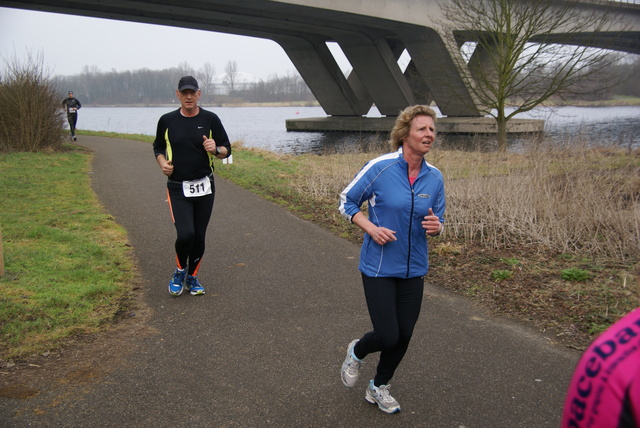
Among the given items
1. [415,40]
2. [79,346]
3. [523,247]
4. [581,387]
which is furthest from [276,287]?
[415,40]

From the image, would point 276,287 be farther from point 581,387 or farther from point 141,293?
point 581,387

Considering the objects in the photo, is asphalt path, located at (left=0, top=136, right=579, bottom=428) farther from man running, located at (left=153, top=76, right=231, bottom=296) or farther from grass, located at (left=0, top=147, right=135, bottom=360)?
man running, located at (left=153, top=76, right=231, bottom=296)

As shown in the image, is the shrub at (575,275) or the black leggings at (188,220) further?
the shrub at (575,275)

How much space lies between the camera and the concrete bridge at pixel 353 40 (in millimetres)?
32094

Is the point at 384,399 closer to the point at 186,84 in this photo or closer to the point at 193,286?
the point at 193,286

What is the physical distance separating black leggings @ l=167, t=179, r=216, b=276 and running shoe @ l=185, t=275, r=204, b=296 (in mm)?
175

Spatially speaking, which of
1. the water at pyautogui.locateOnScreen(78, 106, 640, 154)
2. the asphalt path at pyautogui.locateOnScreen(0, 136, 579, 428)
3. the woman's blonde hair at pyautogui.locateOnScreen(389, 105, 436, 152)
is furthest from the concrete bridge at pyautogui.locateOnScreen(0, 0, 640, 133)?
the woman's blonde hair at pyautogui.locateOnScreen(389, 105, 436, 152)

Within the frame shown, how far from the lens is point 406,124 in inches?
136

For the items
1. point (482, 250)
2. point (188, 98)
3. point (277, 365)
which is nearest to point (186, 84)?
point (188, 98)

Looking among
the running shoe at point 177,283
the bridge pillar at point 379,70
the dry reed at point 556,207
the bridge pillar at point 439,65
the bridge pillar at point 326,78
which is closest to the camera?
the running shoe at point 177,283

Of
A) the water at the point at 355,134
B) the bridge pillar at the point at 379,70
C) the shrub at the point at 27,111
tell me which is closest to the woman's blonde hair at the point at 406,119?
the water at the point at 355,134

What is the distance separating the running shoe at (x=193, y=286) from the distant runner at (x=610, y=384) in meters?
4.75

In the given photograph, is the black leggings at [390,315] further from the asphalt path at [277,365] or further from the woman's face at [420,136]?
the woman's face at [420,136]

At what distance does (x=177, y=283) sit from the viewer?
5.71 meters
